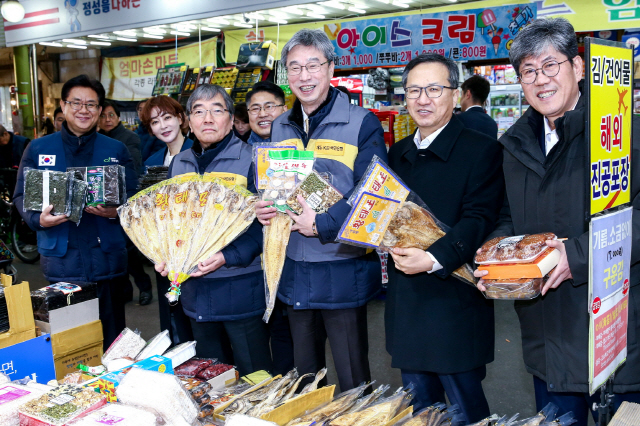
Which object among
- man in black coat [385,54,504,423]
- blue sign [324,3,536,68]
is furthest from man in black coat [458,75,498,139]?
man in black coat [385,54,504,423]

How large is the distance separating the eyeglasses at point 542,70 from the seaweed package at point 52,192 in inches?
85.4

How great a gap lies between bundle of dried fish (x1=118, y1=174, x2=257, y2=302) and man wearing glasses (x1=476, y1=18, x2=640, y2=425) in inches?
40.6

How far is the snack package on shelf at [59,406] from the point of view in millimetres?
1597

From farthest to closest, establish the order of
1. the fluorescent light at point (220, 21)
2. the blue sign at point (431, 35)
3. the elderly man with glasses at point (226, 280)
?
1. the fluorescent light at point (220, 21)
2. the blue sign at point (431, 35)
3. the elderly man with glasses at point (226, 280)

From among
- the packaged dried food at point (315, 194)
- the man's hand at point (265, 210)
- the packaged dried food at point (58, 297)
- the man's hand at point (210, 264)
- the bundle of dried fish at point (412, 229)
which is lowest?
the packaged dried food at point (58, 297)

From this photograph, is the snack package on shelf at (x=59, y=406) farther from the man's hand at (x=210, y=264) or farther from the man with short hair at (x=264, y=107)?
the man with short hair at (x=264, y=107)

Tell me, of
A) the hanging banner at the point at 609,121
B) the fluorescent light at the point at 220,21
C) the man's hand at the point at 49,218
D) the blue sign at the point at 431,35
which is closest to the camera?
the hanging banner at the point at 609,121

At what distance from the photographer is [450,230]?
1879mm

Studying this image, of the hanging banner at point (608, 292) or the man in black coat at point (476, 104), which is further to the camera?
the man in black coat at point (476, 104)

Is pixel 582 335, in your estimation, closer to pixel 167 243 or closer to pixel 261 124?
pixel 167 243

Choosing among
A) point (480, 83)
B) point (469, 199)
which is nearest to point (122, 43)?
point (480, 83)

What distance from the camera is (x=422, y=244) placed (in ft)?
6.16

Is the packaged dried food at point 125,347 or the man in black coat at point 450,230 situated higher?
the man in black coat at point 450,230

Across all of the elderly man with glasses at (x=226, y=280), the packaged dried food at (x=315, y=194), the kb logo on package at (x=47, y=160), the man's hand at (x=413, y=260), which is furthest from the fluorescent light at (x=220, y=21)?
the man's hand at (x=413, y=260)
